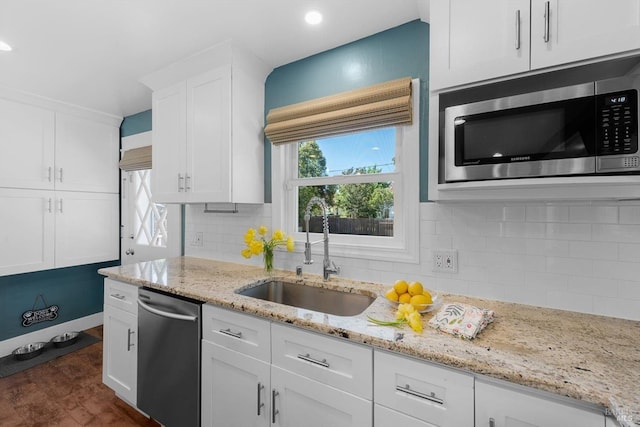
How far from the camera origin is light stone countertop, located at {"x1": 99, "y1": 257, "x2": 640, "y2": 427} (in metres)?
0.75

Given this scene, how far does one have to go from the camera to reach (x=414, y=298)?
1.25m

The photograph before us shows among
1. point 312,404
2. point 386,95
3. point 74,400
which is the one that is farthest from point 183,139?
point 74,400

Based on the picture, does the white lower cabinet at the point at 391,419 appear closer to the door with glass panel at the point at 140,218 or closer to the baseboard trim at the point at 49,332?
the door with glass panel at the point at 140,218

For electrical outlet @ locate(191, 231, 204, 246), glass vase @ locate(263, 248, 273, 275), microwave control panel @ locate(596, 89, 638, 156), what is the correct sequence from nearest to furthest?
microwave control panel @ locate(596, 89, 638, 156) → glass vase @ locate(263, 248, 273, 275) → electrical outlet @ locate(191, 231, 204, 246)

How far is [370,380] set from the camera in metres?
1.04

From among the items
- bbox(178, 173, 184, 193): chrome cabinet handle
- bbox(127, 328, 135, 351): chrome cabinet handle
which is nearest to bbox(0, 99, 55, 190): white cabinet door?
bbox(178, 173, 184, 193): chrome cabinet handle

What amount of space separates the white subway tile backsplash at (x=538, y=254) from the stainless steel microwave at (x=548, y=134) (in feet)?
1.28

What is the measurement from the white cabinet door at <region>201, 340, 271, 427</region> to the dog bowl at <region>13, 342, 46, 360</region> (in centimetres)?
→ 227

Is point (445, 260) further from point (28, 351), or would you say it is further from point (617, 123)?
point (28, 351)

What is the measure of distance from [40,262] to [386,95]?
10.8 ft

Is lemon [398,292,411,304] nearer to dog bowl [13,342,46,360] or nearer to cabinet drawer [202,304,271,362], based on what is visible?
cabinet drawer [202,304,271,362]

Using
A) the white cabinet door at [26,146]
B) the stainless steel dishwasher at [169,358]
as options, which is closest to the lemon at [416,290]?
the stainless steel dishwasher at [169,358]

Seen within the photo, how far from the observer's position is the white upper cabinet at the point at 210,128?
1.93 metres

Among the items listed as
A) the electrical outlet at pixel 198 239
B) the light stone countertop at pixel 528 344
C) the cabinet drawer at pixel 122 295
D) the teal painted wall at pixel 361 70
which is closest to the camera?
the light stone countertop at pixel 528 344
